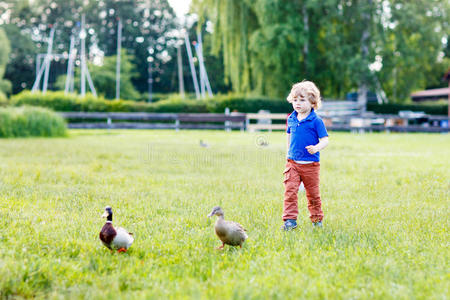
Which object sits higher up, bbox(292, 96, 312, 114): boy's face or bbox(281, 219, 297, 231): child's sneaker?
bbox(292, 96, 312, 114): boy's face

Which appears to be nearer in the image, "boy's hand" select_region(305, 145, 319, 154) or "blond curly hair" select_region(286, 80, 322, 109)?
"boy's hand" select_region(305, 145, 319, 154)

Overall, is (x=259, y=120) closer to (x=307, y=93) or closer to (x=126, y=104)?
(x=126, y=104)

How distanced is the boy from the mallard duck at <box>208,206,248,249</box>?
96cm

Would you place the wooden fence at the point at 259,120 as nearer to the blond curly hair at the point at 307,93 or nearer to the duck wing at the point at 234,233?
the blond curly hair at the point at 307,93

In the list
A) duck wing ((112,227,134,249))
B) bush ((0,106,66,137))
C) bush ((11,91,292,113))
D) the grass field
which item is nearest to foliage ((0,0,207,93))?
bush ((11,91,292,113))

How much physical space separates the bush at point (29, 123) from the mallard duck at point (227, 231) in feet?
51.6

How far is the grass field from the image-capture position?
2.57m

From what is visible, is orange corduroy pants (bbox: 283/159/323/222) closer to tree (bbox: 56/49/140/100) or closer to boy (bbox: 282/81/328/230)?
boy (bbox: 282/81/328/230)

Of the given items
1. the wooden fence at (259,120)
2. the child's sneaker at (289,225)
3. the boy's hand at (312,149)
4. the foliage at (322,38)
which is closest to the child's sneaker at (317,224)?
the child's sneaker at (289,225)

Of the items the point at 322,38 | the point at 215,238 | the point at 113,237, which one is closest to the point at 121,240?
the point at 113,237

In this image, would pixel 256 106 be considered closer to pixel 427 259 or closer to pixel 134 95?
pixel 427 259

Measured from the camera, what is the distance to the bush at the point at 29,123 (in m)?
16.8

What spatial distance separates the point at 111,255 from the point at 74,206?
1912 mm

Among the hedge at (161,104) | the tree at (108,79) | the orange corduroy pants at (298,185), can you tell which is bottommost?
the orange corduroy pants at (298,185)
